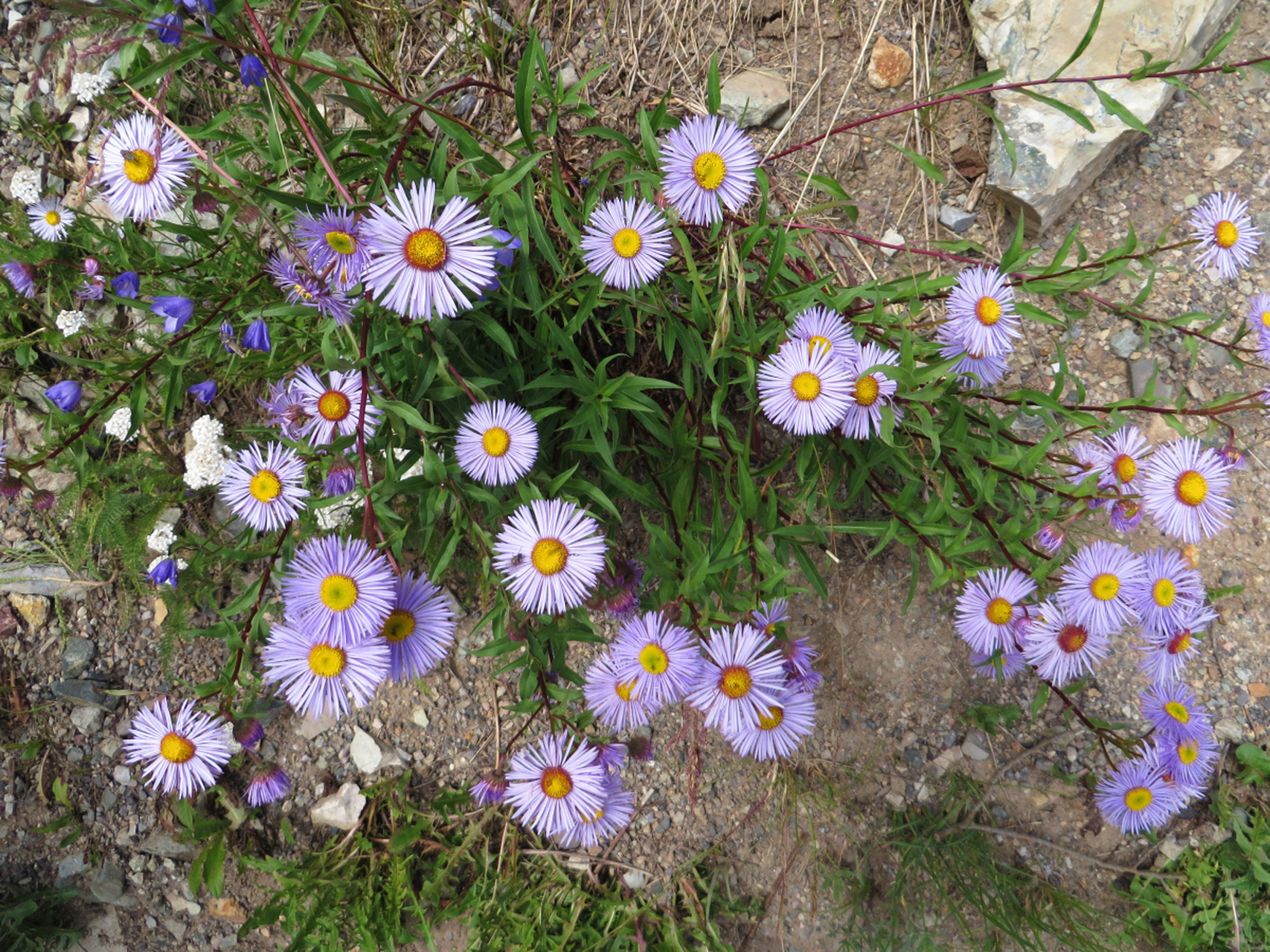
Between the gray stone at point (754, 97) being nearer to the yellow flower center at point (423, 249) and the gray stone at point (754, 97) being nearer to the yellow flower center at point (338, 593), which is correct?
the yellow flower center at point (423, 249)

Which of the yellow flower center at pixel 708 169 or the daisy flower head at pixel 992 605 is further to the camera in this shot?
the daisy flower head at pixel 992 605

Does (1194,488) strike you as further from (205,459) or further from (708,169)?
(205,459)

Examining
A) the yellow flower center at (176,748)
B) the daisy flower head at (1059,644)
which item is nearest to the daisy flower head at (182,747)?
the yellow flower center at (176,748)

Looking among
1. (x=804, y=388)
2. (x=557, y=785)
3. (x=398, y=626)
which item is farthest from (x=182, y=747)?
(x=804, y=388)

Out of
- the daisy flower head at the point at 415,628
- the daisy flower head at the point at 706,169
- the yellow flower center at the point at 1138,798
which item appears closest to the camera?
the daisy flower head at the point at 415,628

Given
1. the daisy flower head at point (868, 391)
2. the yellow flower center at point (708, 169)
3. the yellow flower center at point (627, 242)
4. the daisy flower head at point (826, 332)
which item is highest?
the yellow flower center at point (708, 169)

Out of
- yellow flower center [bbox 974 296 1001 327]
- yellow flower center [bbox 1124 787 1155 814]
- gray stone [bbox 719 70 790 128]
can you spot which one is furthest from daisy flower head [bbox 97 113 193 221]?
yellow flower center [bbox 1124 787 1155 814]
